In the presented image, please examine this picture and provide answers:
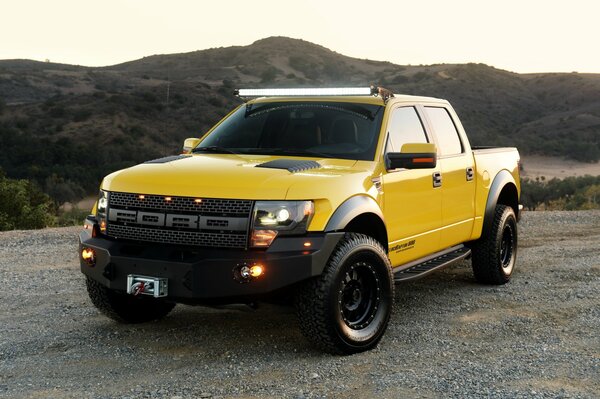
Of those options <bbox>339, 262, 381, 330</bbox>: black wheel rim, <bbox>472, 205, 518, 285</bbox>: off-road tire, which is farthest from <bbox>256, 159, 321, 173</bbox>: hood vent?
<bbox>472, 205, 518, 285</bbox>: off-road tire

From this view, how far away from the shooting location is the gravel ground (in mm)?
4652

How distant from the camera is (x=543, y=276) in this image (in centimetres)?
842

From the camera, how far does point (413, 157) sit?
5.65 m

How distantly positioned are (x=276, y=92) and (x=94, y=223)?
208 centimetres

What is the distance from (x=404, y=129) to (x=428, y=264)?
119cm

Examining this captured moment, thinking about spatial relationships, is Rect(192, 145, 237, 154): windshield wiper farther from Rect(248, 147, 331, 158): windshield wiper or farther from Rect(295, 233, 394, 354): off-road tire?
Rect(295, 233, 394, 354): off-road tire

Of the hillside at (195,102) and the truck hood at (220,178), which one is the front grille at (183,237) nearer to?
the truck hood at (220,178)

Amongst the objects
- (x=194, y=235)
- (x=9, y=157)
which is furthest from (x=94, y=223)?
(x=9, y=157)

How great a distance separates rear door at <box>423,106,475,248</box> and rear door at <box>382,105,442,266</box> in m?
0.18

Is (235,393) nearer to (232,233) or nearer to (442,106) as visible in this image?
(232,233)

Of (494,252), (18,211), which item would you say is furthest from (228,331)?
(18,211)

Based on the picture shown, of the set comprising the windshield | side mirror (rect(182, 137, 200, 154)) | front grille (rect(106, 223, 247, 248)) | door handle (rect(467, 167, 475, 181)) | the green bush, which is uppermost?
the windshield

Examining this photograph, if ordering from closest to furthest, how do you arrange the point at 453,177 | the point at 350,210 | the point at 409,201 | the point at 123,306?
the point at 350,210 < the point at 123,306 < the point at 409,201 < the point at 453,177

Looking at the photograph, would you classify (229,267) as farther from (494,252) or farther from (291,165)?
(494,252)
